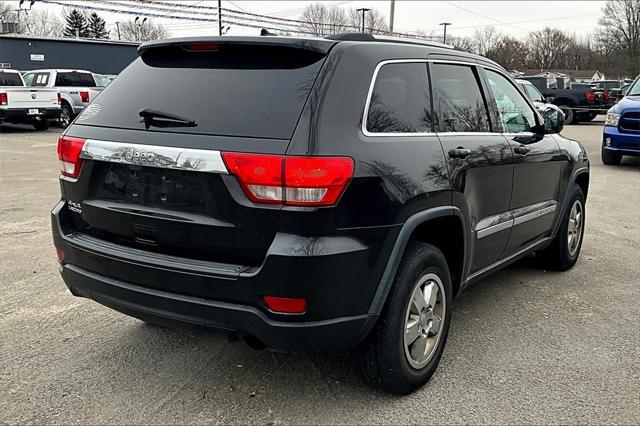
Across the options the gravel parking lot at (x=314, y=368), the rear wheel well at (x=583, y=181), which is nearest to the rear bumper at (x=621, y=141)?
the rear wheel well at (x=583, y=181)

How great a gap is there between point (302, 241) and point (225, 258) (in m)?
0.39

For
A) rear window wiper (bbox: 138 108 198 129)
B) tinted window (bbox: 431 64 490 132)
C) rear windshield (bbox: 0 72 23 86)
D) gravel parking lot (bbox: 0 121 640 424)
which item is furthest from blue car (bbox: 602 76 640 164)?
rear windshield (bbox: 0 72 23 86)

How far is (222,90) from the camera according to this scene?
2848 mm

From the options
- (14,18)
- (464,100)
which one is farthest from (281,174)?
(14,18)

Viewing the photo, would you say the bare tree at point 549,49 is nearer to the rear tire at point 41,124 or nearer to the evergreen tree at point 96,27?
the evergreen tree at point 96,27

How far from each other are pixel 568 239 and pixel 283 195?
11.7 feet

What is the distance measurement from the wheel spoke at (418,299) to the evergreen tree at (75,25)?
3079 inches

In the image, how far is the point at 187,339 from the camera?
12.3 feet

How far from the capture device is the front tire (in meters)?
2.89

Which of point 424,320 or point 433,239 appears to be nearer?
point 424,320

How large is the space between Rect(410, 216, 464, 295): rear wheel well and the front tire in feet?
0.37

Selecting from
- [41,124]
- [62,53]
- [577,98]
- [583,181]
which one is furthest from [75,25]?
[583,181]

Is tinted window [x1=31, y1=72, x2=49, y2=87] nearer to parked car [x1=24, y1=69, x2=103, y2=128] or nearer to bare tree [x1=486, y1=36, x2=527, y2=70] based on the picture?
parked car [x1=24, y1=69, x2=103, y2=128]

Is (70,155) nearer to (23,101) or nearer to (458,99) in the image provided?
(458,99)
